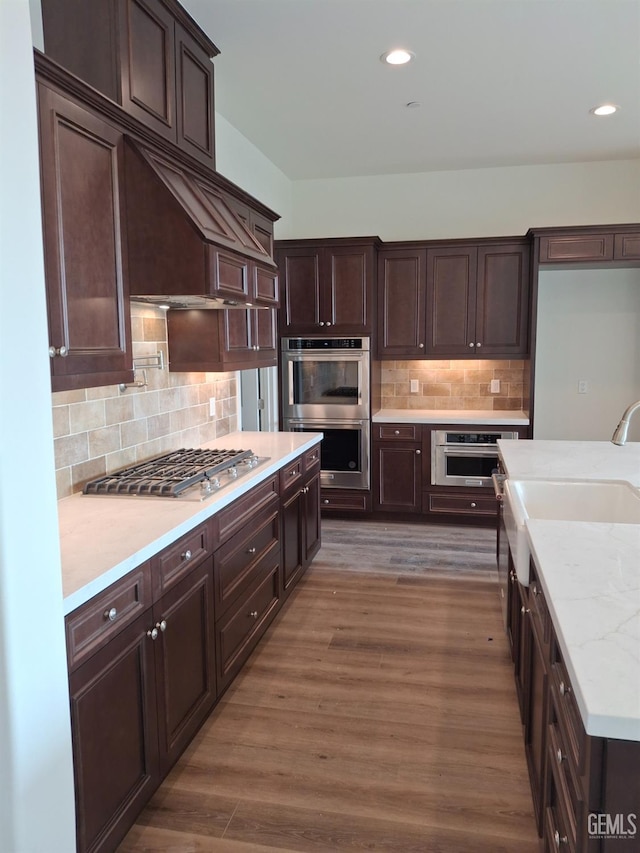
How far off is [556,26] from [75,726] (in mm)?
3470

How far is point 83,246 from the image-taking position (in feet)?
6.63

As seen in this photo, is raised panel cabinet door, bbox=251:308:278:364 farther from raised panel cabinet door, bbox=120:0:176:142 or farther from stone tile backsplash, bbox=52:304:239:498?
raised panel cabinet door, bbox=120:0:176:142

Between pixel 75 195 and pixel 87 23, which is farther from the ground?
pixel 87 23

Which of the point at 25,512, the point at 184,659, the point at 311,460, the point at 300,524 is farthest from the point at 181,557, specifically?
the point at 311,460

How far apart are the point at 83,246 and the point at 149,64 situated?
1037mm

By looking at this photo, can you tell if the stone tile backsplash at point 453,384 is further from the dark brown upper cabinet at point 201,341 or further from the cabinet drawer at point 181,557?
the cabinet drawer at point 181,557

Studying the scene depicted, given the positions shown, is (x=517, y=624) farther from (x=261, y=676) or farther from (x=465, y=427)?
(x=465, y=427)

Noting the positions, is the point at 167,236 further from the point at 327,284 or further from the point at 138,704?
the point at 327,284

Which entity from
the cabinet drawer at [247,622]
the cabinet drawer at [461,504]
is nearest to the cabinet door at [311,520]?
the cabinet drawer at [247,622]

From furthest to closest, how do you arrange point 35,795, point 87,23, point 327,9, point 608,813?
point 327,9
point 87,23
point 35,795
point 608,813

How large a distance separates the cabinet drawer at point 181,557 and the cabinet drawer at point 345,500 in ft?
9.70

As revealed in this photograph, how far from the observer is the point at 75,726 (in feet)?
5.09

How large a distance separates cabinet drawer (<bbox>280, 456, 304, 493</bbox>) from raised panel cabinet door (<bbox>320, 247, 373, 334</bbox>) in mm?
1770

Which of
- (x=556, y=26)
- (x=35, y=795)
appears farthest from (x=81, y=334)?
(x=556, y=26)
